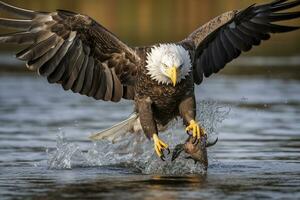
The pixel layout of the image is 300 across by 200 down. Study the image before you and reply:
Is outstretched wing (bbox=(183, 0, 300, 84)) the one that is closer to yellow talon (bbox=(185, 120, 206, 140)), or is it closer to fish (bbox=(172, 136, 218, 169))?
yellow talon (bbox=(185, 120, 206, 140))

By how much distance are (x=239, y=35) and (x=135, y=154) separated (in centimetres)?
174

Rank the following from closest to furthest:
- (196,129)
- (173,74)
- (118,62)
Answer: (173,74)
(196,129)
(118,62)

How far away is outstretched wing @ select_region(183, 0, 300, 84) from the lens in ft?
37.1

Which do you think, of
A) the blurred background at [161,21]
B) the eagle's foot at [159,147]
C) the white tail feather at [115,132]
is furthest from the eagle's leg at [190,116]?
the blurred background at [161,21]

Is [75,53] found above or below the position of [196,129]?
above

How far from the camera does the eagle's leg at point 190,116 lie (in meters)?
10.2

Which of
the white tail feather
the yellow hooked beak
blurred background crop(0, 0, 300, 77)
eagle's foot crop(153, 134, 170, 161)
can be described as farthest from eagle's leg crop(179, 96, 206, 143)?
blurred background crop(0, 0, 300, 77)

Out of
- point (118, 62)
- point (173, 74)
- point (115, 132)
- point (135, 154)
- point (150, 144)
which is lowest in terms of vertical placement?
point (135, 154)

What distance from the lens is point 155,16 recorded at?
109ft

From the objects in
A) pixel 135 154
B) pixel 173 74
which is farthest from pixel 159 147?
pixel 135 154

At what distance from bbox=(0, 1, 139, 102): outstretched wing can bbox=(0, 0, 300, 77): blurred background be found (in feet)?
30.7

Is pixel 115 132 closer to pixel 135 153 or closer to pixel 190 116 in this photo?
pixel 135 153

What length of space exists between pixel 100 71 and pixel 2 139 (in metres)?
2.05

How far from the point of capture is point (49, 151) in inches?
448
